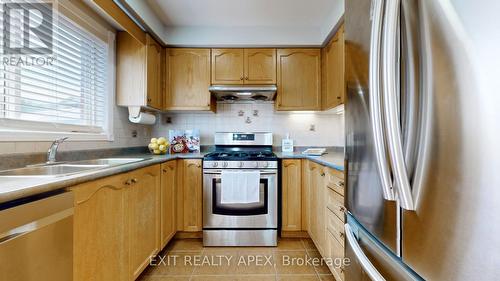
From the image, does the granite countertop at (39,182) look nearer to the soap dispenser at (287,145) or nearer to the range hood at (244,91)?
the range hood at (244,91)

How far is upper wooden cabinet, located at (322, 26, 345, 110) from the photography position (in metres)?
2.19

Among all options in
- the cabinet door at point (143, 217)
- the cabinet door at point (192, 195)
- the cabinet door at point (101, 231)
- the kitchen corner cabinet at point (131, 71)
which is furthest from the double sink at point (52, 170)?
the cabinet door at point (192, 195)

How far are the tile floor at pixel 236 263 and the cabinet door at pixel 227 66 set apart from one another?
1798 mm

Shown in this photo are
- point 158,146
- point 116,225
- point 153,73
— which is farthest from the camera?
point 158,146

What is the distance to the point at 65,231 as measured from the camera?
0.95m

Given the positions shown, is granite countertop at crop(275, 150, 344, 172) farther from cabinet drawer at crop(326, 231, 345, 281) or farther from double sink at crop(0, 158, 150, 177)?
double sink at crop(0, 158, 150, 177)

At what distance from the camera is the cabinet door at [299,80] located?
Result: 278 cm

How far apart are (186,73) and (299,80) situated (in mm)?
1312


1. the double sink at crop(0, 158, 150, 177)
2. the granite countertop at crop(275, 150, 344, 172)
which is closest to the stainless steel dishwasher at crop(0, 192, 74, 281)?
the double sink at crop(0, 158, 150, 177)

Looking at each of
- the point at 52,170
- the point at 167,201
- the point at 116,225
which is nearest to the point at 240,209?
the point at 167,201

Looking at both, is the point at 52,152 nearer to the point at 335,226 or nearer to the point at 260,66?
the point at 335,226

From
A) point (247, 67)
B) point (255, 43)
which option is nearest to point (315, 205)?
point (247, 67)

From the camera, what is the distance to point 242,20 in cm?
257

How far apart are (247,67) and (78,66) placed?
1606 mm
